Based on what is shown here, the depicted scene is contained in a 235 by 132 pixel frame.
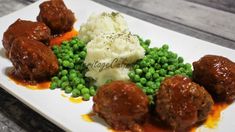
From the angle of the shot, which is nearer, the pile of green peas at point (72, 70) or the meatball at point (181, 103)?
the meatball at point (181, 103)

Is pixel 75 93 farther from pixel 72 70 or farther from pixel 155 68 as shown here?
pixel 155 68

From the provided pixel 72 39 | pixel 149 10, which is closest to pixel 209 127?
pixel 72 39

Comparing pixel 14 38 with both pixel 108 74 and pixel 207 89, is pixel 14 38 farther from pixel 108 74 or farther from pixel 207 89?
pixel 207 89

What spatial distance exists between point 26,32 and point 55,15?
625 millimetres

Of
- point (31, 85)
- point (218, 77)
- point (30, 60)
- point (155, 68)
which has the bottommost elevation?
point (31, 85)

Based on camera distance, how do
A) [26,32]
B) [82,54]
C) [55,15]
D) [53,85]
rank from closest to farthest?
1. [53,85]
2. [26,32]
3. [82,54]
4. [55,15]

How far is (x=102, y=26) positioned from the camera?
452cm

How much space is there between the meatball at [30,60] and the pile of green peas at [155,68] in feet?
Answer: 2.91

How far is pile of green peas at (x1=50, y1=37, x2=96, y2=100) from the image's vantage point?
387cm

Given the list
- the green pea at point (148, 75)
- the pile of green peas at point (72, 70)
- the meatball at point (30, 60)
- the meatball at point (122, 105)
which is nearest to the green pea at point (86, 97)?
the pile of green peas at point (72, 70)

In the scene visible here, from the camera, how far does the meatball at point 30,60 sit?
391 cm

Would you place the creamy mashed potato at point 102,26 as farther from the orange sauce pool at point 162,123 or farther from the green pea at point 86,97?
the orange sauce pool at point 162,123

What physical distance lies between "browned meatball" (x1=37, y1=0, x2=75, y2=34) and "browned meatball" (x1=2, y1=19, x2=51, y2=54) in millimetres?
350

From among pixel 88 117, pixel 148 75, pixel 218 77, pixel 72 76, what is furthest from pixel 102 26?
pixel 218 77
